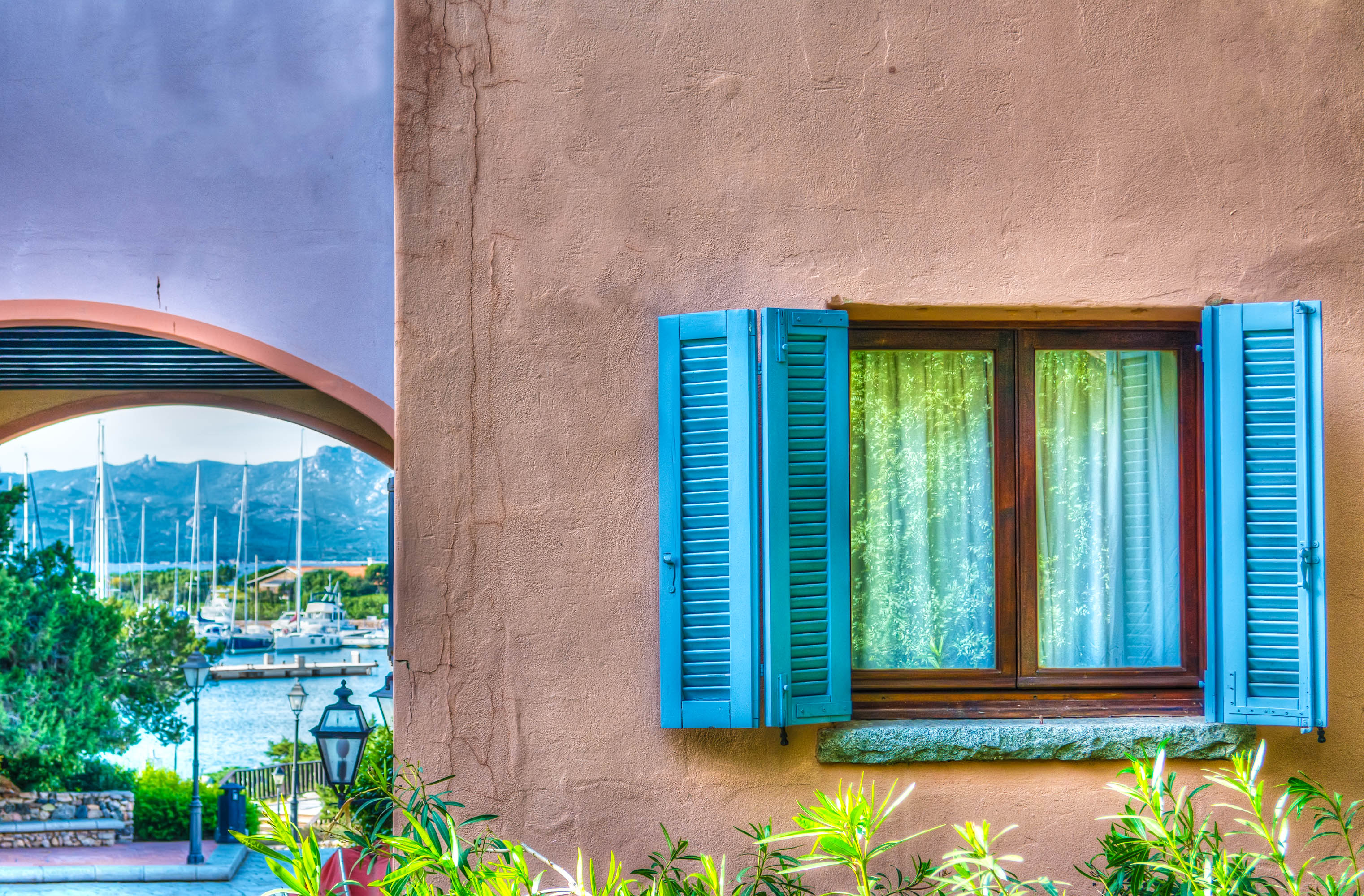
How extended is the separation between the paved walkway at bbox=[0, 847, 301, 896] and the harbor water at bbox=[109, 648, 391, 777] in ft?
42.6

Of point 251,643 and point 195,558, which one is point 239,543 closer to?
point 195,558

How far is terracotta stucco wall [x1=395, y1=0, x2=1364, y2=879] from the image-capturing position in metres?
2.83

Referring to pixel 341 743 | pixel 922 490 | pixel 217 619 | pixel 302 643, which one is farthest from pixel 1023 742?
pixel 302 643

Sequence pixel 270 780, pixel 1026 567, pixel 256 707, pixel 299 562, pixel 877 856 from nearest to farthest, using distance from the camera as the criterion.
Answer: pixel 877 856 → pixel 1026 567 → pixel 270 780 → pixel 299 562 → pixel 256 707

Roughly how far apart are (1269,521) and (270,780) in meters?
15.9

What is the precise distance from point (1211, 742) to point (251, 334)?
5126 mm

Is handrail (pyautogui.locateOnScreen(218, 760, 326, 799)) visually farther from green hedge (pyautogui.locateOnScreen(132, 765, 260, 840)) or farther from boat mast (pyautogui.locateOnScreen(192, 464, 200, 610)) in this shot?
boat mast (pyautogui.locateOnScreen(192, 464, 200, 610))

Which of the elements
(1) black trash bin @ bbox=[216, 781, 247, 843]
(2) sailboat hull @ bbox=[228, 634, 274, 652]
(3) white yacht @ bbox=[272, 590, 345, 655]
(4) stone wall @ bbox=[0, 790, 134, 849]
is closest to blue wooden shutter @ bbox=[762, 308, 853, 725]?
(1) black trash bin @ bbox=[216, 781, 247, 843]

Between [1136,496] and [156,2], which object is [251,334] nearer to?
[156,2]

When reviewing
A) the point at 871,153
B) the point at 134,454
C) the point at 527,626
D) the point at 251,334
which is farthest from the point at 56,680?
the point at 134,454

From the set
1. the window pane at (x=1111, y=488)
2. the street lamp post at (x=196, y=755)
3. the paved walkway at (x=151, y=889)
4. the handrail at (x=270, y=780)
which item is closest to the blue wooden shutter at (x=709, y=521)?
the window pane at (x=1111, y=488)

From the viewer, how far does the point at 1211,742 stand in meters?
2.82

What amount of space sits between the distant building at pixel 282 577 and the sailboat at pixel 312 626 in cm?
55

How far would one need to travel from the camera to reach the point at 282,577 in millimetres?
36156
